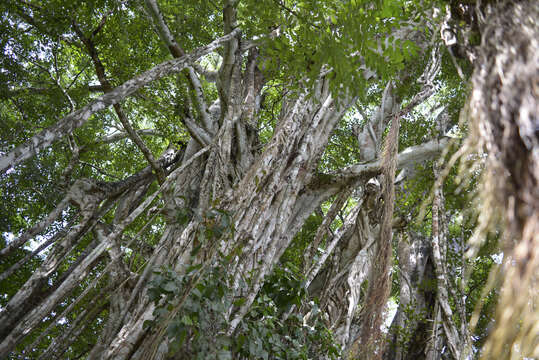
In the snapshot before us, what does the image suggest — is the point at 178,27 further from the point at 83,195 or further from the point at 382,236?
the point at 382,236

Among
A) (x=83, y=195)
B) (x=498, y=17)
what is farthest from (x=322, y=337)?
(x=83, y=195)

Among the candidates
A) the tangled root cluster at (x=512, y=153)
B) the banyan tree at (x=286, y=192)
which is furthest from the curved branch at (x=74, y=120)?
the tangled root cluster at (x=512, y=153)

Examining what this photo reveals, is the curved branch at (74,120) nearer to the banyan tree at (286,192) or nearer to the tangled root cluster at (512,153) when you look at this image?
the banyan tree at (286,192)

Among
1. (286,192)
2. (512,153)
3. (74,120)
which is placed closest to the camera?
(512,153)

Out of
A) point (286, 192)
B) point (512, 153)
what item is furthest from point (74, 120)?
point (512, 153)

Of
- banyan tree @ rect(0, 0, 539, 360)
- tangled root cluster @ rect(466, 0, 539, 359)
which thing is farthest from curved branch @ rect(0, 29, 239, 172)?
tangled root cluster @ rect(466, 0, 539, 359)

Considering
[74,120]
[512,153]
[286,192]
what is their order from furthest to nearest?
[286,192] < [74,120] < [512,153]

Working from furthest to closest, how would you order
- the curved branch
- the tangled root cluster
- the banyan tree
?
the curved branch → the banyan tree → the tangled root cluster

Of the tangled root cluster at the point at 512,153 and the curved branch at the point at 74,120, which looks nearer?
the tangled root cluster at the point at 512,153

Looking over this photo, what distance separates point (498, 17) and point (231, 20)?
2802mm

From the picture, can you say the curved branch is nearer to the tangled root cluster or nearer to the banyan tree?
the banyan tree

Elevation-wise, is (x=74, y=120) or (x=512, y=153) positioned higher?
(x=74, y=120)

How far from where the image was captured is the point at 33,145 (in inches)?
68.1

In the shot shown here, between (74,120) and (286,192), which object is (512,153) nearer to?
(74,120)
